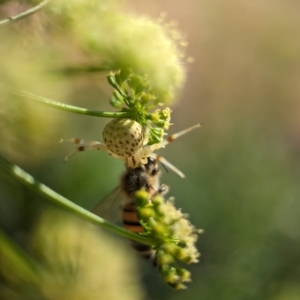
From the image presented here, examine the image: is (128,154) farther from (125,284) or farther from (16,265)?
(125,284)

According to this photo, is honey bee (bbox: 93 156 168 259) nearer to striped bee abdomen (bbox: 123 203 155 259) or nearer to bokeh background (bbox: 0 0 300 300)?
striped bee abdomen (bbox: 123 203 155 259)

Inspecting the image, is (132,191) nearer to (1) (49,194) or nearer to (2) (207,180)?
(1) (49,194)

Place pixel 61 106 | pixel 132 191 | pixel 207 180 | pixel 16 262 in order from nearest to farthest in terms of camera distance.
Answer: pixel 61 106 < pixel 16 262 < pixel 132 191 < pixel 207 180

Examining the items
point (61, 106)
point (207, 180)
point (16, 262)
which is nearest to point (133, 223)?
point (16, 262)

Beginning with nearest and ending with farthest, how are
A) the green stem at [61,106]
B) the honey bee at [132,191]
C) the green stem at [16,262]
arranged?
the green stem at [61,106] < the green stem at [16,262] < the honey bee at [132,191]

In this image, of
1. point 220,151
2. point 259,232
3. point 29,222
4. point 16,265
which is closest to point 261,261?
point 259,232

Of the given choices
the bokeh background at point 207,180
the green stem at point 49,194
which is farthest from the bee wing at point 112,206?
the green stem at point 49,194

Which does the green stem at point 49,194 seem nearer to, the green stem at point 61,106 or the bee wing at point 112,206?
the green stem at point 61,106

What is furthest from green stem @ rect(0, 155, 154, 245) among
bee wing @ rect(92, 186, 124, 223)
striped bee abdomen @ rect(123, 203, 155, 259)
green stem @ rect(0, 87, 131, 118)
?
bee wing @ rect(92, 186, 124, 223)
